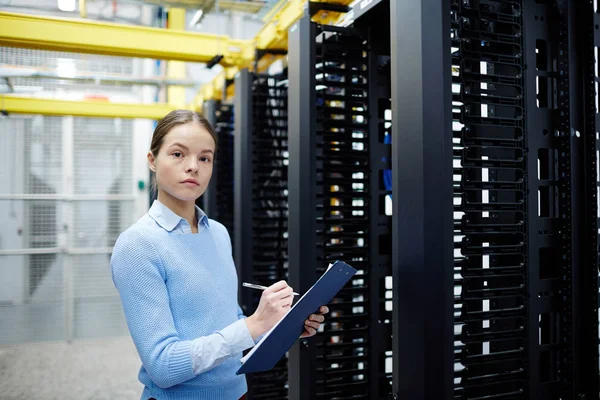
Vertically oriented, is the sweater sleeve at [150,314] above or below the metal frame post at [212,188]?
below

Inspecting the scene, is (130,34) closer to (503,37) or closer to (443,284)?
(503,37)

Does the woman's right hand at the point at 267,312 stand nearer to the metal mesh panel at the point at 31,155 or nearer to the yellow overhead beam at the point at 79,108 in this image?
the yellow overhead beam at the point at 79,108

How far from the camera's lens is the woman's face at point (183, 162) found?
1476 millimetres

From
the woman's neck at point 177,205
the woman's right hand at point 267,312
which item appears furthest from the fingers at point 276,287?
the woman's neck at point 177,205

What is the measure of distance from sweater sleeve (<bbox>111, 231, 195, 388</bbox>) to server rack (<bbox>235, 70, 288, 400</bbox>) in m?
2.60

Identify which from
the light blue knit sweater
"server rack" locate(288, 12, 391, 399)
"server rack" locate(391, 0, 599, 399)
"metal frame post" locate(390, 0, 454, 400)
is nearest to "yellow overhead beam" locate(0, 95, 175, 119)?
"server rack" locate(288, 12, 391, 399)

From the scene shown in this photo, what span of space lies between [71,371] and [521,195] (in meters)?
5.21

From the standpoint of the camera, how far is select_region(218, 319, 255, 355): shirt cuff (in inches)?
53.3

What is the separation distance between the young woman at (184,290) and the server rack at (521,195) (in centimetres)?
72

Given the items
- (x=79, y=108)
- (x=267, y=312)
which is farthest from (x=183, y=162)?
(x=79, y=108)

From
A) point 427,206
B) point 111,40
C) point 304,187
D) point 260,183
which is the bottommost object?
point 427,206

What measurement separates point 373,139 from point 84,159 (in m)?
5.27

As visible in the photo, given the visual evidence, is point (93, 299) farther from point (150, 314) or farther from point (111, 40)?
point (150, 314)

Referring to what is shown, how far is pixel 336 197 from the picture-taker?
289 centimetres
